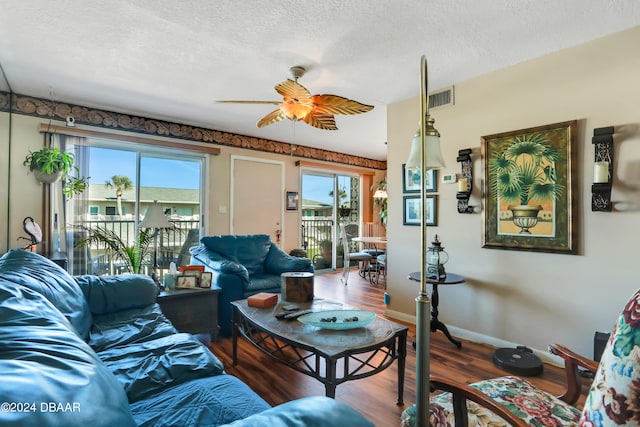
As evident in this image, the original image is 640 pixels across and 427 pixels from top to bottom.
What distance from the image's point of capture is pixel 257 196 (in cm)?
552

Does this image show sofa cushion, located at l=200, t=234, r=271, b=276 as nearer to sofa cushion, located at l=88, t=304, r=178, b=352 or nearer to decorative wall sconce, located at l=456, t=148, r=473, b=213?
sofa cushion, located at l=88, t=304, r=178, b=352

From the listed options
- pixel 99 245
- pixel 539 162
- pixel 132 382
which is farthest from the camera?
pixel 99 245

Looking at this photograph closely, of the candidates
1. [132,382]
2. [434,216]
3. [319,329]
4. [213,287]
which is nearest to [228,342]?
[213,287]

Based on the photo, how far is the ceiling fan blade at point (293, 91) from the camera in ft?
8.02

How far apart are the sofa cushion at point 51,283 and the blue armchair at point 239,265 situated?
45.7 inches

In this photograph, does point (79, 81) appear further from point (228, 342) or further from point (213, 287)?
point (228, 342)

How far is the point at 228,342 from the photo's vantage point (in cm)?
290

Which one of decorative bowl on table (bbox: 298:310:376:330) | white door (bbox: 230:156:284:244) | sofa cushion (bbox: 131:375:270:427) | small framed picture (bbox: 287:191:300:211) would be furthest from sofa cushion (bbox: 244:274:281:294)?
small framed picture (bbox: 287:191:300:211)

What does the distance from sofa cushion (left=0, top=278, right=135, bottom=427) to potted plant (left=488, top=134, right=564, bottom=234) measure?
2.98 metres

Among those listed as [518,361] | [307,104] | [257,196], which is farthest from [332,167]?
[518,361]

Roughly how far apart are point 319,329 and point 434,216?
200 centimetres

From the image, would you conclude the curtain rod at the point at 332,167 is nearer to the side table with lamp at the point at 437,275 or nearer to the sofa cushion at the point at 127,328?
the side table with lamp at the point at 437,275

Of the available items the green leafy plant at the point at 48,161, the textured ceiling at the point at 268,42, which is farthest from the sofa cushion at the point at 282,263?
the green leafy plant at the point at 48,161

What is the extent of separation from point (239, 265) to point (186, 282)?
1.66 ft
